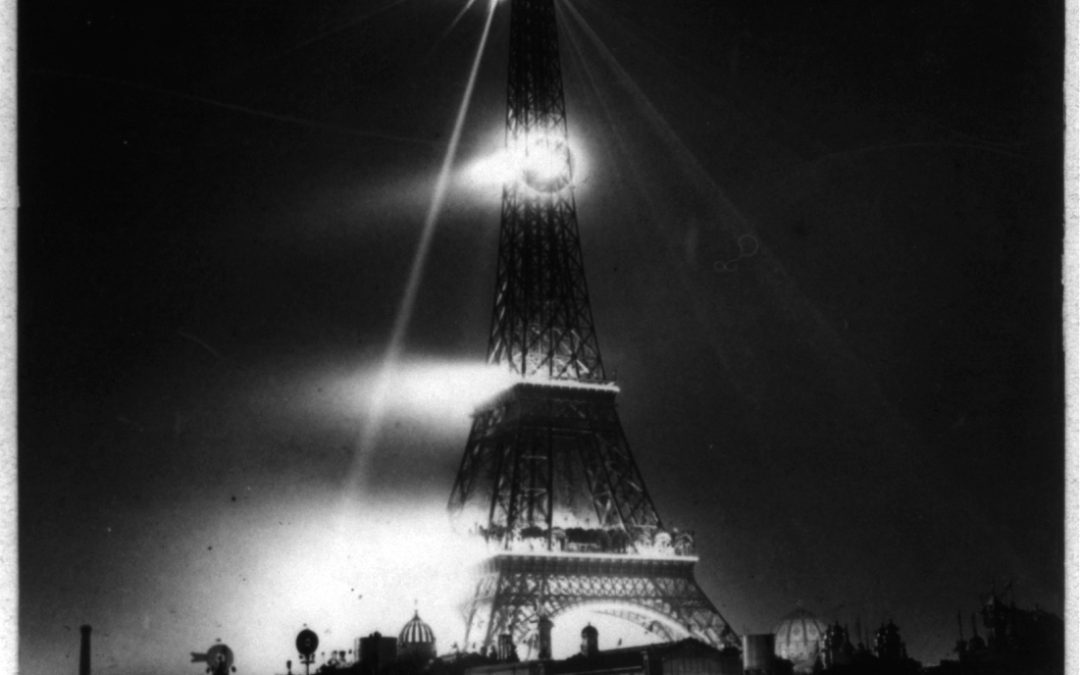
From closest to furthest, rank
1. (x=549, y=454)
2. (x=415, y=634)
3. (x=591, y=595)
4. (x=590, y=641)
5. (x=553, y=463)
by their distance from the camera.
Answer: (x=590, y=641), (x=415, y=634), (x=591, y=595), (x=549, y=454), (x=553, y=463)

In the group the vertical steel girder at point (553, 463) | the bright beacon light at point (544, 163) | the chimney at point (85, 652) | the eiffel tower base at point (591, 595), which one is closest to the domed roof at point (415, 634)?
the eiffel tower base at point (591, 595)

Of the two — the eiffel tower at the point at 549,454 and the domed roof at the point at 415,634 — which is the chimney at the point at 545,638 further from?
the domed roof at the point at 415,634

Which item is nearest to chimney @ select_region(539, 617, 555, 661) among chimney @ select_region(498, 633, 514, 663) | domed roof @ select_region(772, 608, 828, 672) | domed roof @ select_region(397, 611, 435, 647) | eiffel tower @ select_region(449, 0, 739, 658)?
eiffel tower @ select_region(449, 0, 739, 658)

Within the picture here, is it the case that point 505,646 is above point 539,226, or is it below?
below

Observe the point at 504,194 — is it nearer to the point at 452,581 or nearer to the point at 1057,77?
the point at 452,581

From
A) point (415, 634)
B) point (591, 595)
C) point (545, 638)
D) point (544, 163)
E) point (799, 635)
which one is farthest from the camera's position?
point (799, 635)

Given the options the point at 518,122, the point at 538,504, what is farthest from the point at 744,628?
the point at 518,122

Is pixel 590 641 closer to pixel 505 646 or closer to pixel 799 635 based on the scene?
pixel 505 646

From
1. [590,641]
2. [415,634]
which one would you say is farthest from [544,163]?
[415,634]
